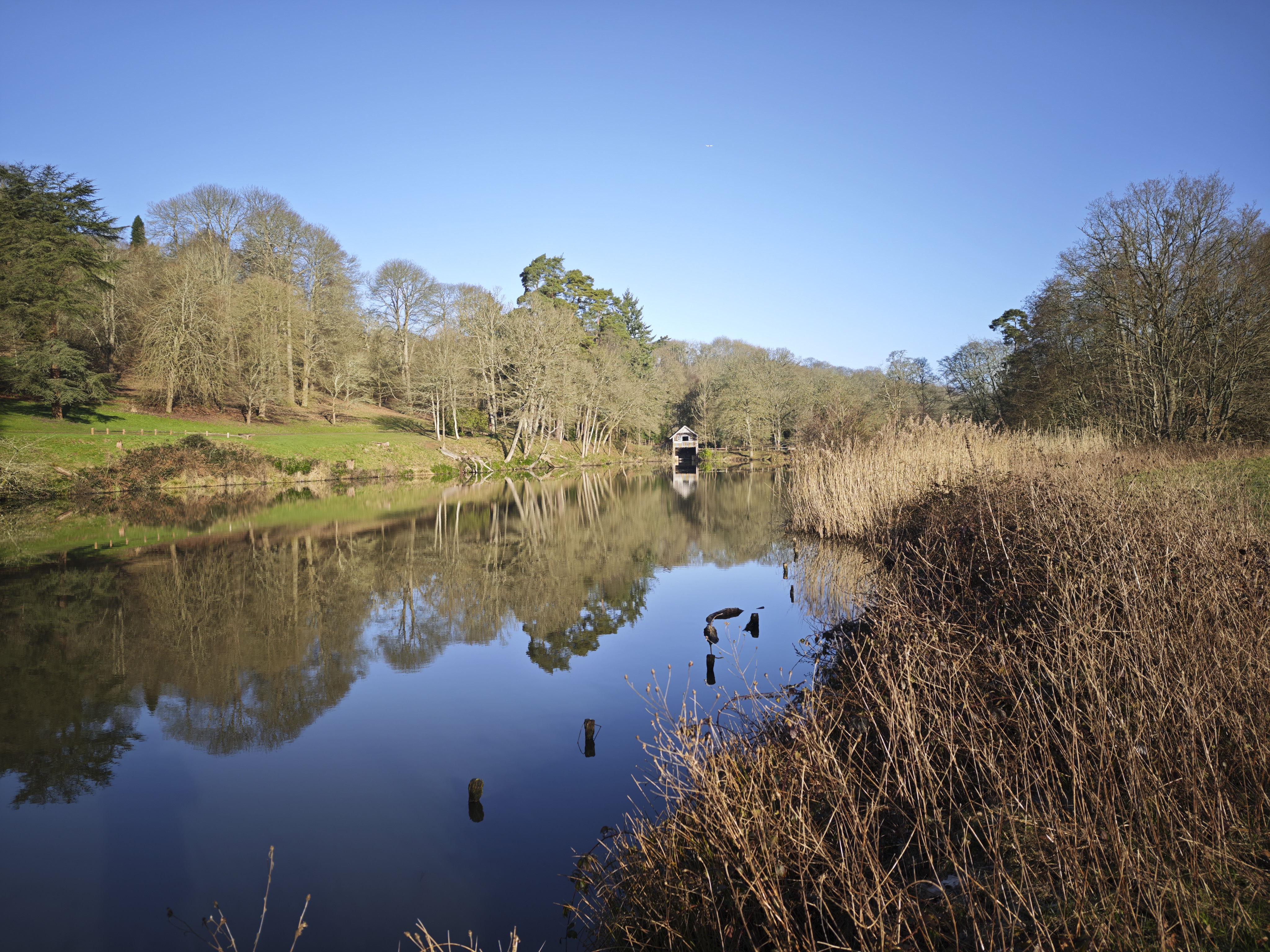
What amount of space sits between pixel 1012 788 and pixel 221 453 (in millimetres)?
34299

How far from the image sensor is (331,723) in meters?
7.48

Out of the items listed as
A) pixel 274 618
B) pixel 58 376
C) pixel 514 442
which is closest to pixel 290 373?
pixel 58 376

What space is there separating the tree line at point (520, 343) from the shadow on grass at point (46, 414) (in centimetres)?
90

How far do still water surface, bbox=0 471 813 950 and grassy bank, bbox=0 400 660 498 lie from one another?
12.1 metres

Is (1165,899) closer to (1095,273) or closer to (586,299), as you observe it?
(1095,273)

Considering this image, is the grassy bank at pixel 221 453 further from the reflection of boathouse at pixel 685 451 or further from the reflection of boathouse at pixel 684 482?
the reflection of boathouse at pixel 685 451

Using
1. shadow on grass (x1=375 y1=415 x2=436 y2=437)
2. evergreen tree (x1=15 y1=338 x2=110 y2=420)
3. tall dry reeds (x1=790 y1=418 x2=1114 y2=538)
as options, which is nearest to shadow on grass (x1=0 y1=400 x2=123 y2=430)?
evergreen tree (x1=15 y1=338 x2=110 y2=420)

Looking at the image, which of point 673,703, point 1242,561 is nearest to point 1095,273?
point 1242,561

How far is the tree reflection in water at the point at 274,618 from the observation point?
728 cm

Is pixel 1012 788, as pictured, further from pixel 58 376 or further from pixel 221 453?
pixel 58 376

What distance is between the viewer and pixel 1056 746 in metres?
3.91

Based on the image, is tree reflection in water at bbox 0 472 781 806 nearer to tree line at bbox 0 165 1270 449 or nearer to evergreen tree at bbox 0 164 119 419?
tree line at bbox 0 165 1270 449

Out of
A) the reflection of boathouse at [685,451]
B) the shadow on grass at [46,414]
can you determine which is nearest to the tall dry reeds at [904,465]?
the shadow on grass at [46,414]

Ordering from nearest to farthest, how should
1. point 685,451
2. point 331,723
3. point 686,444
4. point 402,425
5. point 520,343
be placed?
point 331,723 < point 520,343 < point 402,425 < point 686,444 < point 685,451
